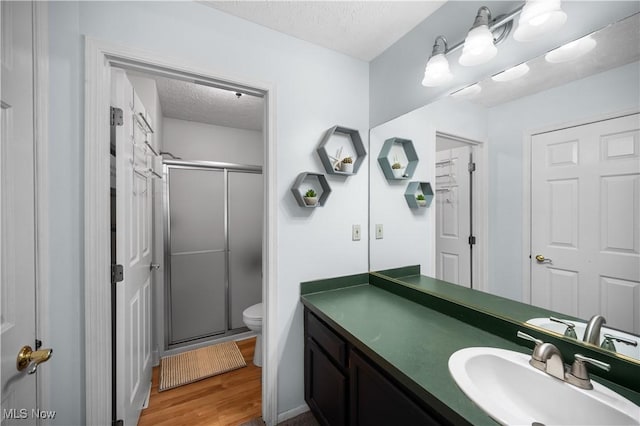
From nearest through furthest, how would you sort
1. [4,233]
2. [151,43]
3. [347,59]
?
[4,233], [151,43], [347,59]

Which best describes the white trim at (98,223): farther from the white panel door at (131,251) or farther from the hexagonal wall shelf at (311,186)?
the hexagonal wall shelf at (311,186)

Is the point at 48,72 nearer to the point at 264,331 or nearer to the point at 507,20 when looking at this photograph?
the point at 264,331

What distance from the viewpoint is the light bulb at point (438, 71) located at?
4.41 feet

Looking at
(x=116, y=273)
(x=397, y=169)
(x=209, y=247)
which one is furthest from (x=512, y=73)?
(x=209, y=247)

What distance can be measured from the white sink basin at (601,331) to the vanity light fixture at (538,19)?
3.52 feet

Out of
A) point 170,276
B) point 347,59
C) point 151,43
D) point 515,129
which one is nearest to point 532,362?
point 515,129

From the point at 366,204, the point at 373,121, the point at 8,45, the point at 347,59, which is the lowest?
the point at 366,204

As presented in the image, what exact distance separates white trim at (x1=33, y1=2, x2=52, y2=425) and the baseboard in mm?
1139

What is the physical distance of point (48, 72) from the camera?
43.4 inches

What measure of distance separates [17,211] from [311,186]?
1304mm

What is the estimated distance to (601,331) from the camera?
84 centimetres

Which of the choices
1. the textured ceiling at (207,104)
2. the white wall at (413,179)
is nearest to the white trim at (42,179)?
the textured ceiling at (207,104)

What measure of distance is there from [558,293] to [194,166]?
2962 millimetres

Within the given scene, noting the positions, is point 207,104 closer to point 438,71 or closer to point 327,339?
point 438,71
